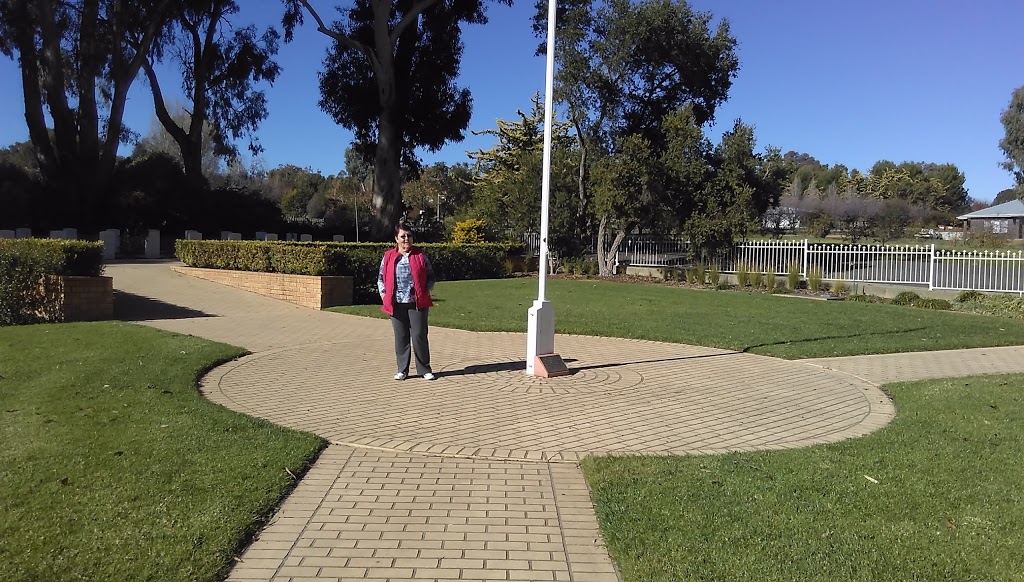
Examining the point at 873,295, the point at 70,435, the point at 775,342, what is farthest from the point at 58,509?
the point at 873,295

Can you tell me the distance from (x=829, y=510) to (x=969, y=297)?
1694 cm

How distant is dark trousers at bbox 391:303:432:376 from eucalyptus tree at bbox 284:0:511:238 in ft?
64.7

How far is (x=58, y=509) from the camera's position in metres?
3.75

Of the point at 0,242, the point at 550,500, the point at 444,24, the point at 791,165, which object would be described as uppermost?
the point at 444,24

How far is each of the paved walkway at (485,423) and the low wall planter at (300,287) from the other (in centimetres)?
228

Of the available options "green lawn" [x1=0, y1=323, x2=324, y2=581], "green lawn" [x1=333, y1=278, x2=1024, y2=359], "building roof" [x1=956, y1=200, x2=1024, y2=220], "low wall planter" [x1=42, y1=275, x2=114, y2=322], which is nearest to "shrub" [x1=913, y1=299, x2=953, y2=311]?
"green lawn" [x1=333, y1=278, x2=1024, y2=359]

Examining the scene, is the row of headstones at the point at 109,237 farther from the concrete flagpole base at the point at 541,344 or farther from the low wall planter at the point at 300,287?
the concrete flagpole base at the point at 541,344

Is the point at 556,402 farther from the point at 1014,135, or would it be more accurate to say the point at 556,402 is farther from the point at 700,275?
the point at 1014,135

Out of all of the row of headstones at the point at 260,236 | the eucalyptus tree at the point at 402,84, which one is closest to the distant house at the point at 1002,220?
the eucalyptus tree at the point at 402,84

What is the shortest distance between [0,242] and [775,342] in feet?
39.4

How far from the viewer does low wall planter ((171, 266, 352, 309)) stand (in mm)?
14008

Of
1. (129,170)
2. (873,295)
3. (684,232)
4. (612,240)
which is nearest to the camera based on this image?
(873,295)

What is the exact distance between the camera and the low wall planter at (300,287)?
46.0 ft

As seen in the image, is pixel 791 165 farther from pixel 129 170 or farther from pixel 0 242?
pixel 129 170
